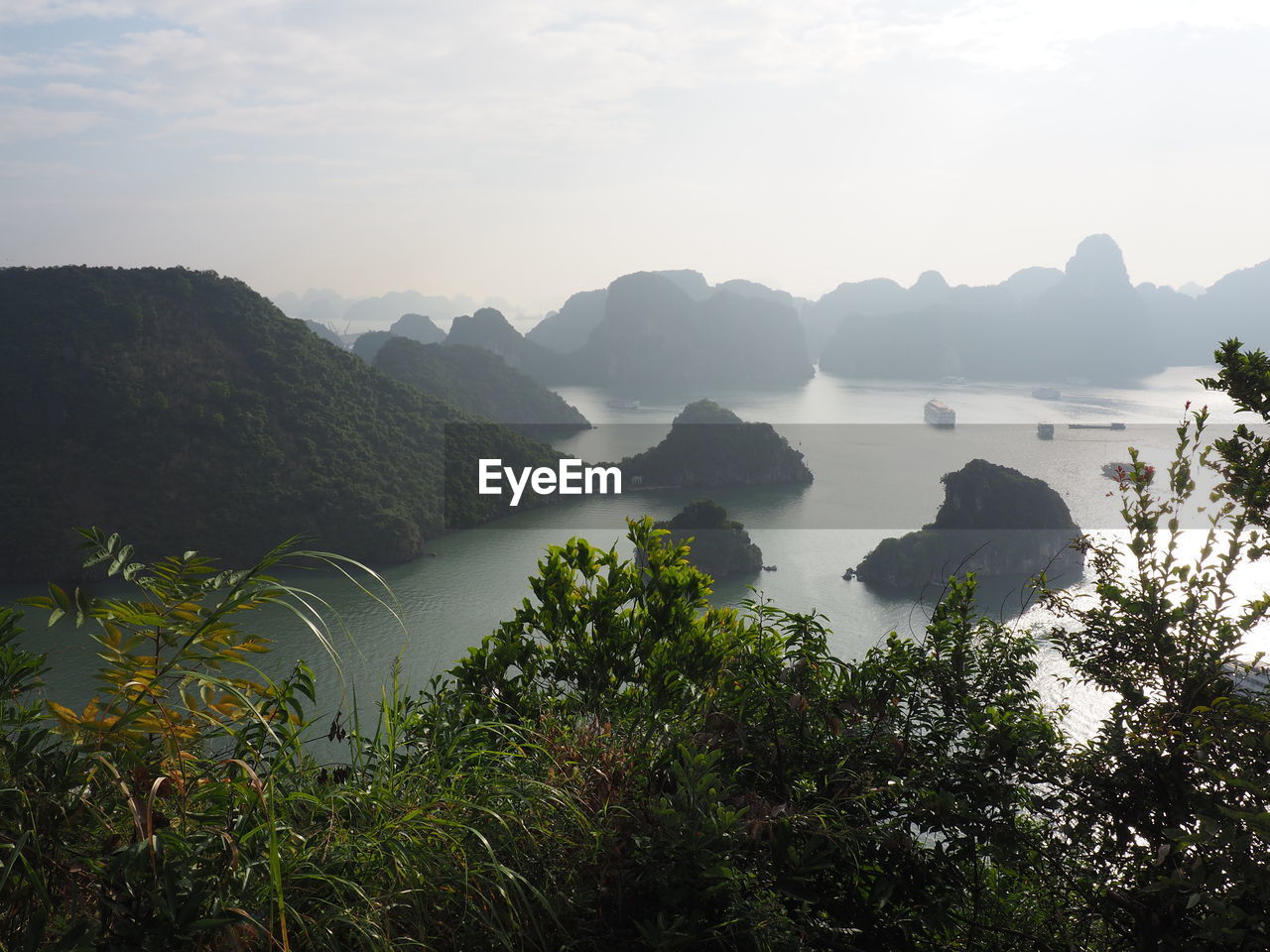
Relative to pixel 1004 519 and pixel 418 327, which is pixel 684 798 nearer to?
pixel 1004 519

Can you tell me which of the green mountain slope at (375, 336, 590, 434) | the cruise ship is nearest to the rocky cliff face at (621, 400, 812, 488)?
the green mountain slope at (375, 336, 590, 434)

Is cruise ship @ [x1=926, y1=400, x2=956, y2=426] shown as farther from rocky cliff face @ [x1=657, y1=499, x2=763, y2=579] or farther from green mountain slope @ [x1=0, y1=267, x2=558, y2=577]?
green mountain slope @ [x1=0, y1=267, x2=558, y2=577]

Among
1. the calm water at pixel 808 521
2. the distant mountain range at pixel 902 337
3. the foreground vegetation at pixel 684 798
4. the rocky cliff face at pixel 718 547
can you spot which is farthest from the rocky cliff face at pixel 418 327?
the foreground vegetation at pixel 684 798

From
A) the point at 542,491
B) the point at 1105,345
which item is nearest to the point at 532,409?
the point at 542,491

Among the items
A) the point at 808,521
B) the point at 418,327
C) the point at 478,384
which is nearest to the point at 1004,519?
the point at 808,521

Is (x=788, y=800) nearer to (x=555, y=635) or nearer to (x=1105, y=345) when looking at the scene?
(x=555, y=635)

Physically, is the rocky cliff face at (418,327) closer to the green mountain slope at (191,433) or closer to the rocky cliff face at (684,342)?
the rocky cliff face at (684,342)
